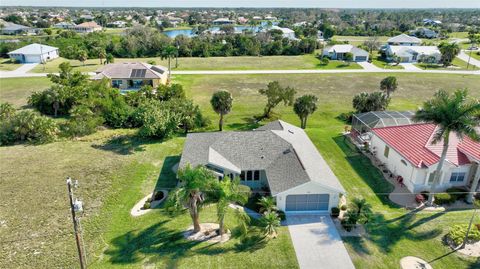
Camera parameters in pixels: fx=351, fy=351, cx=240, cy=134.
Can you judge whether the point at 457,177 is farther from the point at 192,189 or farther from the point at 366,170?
the point at 192,189

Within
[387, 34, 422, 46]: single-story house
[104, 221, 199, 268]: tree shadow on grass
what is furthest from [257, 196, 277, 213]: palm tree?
[387, 34, 422, 46]: single-story house

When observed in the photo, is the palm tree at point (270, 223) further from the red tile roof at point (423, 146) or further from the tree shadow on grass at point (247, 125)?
the tree shadow on grass at point (247, 125)

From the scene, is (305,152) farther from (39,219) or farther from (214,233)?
(39,219)

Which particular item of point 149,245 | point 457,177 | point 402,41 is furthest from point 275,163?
point 402,41

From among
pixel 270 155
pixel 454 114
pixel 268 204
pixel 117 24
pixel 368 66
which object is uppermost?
pixel 454 114

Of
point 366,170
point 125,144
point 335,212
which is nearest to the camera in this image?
point 335,212
